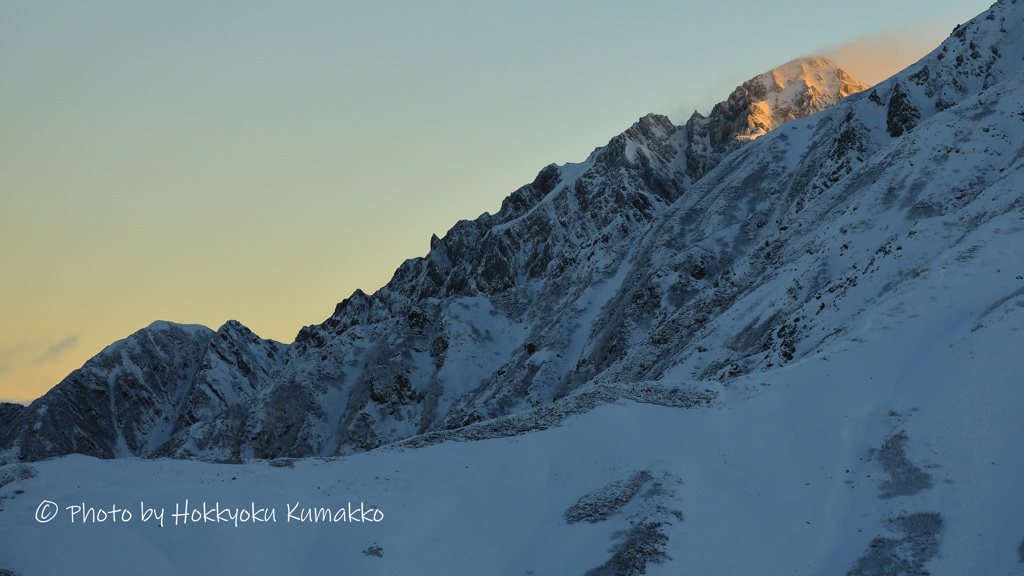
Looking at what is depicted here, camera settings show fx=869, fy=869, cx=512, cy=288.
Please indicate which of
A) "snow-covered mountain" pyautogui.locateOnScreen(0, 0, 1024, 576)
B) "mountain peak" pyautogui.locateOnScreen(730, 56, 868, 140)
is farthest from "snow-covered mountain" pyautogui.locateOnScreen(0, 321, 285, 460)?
"mountain peak" pyautogui.locateOnScreen(730, 56, 868, 140)

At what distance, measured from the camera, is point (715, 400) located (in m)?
44.1

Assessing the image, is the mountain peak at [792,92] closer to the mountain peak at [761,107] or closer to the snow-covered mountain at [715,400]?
the mountain peak at [761,107]

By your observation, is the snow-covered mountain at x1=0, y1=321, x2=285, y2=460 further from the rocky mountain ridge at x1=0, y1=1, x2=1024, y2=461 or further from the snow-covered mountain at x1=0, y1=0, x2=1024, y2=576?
the snow-covered mountain at x1=0, y1=0, x2=1024, y2=576

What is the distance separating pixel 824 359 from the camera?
45156 millimetres

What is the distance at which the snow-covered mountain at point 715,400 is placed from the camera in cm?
3222

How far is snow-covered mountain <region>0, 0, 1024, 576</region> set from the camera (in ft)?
106

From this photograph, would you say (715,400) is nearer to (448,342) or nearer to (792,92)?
(448,342)

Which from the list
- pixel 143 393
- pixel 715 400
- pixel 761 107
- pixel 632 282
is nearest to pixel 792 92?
pixel 761 107

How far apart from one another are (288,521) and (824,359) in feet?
91.4

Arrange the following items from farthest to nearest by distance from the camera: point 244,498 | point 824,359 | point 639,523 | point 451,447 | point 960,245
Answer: point 960,245 → point 824,359 → point 451,447 → point 244,498 → point 639,523

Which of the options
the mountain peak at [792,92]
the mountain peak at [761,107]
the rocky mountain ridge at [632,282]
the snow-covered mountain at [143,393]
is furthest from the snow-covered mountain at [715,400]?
the mountain peak at [792,92]

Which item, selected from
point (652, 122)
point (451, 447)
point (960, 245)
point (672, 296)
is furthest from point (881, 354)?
point (652, 122)

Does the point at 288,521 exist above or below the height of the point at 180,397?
below

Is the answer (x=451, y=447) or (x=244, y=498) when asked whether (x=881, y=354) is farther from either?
(x=244, y=498)
